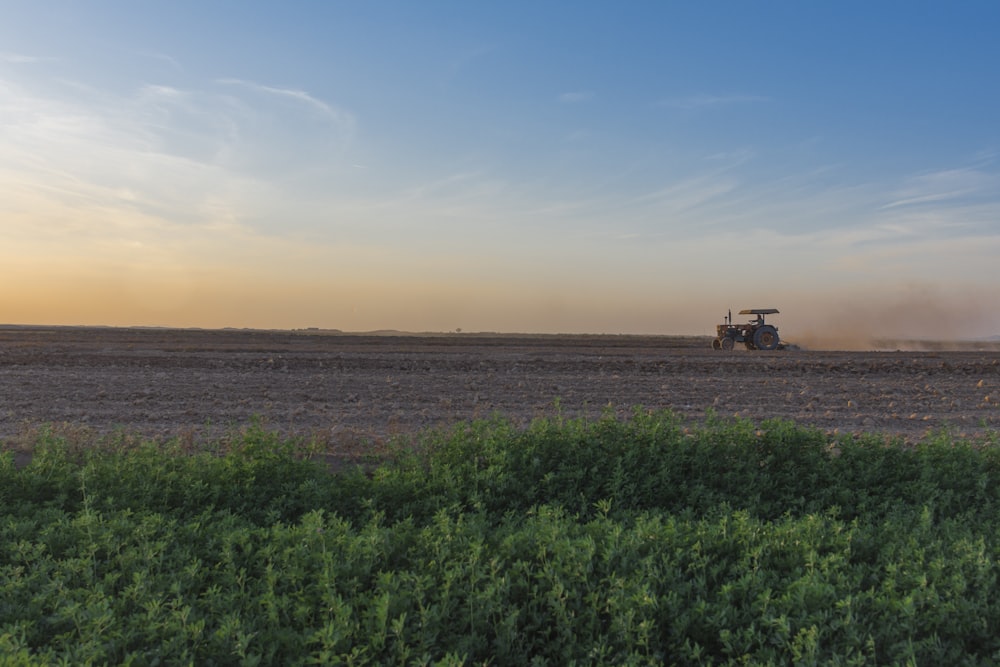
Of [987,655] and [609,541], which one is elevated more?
[609,541]

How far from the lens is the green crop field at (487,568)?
4.17m

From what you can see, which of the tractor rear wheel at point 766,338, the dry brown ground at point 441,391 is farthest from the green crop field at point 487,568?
the tractor rear wheel at point 766,338

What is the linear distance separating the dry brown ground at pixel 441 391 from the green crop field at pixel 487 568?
7.25 ft

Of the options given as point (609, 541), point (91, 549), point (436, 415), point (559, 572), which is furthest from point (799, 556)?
point (436, 415)

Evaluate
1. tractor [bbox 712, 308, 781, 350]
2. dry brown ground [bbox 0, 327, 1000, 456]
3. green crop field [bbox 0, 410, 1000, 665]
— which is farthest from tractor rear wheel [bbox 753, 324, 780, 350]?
green crop field [bbox 0, 410, 1000, 665]

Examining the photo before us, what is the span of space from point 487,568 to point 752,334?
33435 millimetres

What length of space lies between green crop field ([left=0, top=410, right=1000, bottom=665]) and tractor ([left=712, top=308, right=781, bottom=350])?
28.8 meters

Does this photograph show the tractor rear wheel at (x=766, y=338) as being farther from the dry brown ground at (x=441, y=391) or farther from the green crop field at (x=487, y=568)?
the green crop field at (x=487, y=568)

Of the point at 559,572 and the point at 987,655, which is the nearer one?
the point at 987,655

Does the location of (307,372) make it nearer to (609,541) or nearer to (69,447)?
(69,447)

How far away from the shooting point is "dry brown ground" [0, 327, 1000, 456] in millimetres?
13328

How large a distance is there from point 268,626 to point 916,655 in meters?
3.95

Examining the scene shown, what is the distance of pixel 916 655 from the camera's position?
13.9 feet

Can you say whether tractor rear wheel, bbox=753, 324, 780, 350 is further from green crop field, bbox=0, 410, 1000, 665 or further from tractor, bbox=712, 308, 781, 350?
green crop field, bbox=0, 410, 1000, 665
